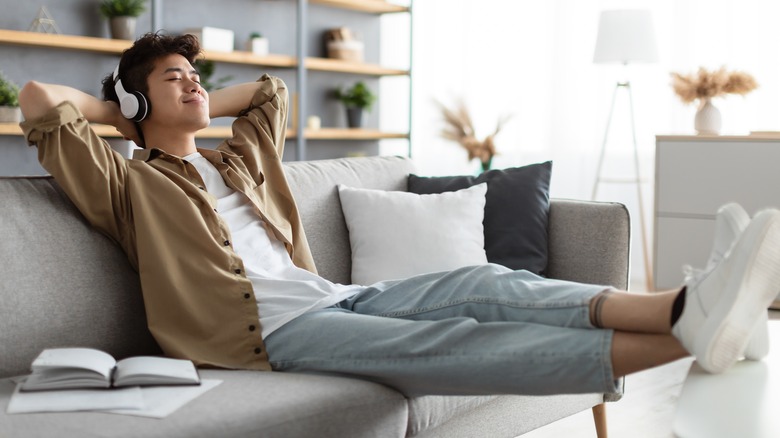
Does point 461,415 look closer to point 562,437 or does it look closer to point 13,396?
point 562,437

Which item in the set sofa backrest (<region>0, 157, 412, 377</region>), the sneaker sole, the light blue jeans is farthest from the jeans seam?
sofa backrest (<region>0, 157, 412, 377</region>)

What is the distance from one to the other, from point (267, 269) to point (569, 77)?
4.09 meters

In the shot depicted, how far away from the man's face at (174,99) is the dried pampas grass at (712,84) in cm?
322

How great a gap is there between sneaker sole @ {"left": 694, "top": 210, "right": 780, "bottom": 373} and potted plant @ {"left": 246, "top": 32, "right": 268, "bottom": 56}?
13.3ft

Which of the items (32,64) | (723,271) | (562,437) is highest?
(32,64)

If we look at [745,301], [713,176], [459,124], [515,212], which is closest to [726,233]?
[745,301]

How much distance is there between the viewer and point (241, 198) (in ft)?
7.43

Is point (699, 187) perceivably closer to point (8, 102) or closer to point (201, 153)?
point (201, 153)

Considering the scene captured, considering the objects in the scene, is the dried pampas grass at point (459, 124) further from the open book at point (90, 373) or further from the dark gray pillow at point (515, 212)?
the open book at point (90, 373)

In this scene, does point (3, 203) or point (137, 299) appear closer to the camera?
point (3, 203)

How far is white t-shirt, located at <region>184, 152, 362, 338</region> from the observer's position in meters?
1.98

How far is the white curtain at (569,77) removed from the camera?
514 centimetres

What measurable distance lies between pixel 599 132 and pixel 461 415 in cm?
385

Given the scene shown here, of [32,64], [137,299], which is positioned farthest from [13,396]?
[32,64]
